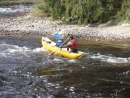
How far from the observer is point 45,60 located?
1547cm

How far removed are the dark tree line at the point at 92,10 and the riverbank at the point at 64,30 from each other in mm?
779

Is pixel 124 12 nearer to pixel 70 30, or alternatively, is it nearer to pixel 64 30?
pixel 70 30

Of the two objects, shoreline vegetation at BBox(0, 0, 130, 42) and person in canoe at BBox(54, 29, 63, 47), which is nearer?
person in canoe at BBox(54, 29, 63, 47)

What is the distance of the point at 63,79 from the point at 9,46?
7.35 m

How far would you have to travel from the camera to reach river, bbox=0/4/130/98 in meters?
10.8

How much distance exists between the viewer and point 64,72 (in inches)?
523

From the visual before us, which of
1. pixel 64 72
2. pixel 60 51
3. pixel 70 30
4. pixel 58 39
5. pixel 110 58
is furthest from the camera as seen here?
pixel 70 30

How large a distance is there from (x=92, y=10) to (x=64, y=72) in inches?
436

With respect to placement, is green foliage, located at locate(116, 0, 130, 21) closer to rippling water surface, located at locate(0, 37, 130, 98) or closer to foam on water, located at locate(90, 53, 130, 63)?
rippling water surface, located at locate(0, 37, 130, 98)

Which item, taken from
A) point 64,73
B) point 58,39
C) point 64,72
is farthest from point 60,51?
point 64,73

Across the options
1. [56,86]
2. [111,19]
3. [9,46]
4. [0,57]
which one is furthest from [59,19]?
[56,86]

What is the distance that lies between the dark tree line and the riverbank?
0.78 meters

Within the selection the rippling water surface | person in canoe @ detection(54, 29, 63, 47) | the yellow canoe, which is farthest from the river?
person in canoe @ detection(54, 29, 63, 47)

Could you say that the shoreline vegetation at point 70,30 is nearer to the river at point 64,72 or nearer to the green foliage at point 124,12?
the green foliage at point 124,12
